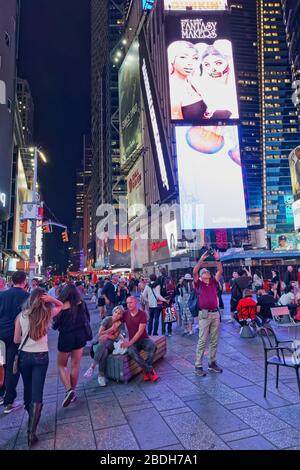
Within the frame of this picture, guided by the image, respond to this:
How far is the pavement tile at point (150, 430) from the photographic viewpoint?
3809 millimetres

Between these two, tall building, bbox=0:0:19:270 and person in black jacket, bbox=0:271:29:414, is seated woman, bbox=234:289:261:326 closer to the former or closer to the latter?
person in black jacket, bbox=0:271:29:414

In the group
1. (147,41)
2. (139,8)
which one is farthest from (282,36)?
(147,41)

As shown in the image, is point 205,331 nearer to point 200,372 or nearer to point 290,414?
point 200,372

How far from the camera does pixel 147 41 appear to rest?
64.9m

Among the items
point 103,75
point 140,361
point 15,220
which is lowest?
point 140,361

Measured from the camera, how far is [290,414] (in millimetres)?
4426

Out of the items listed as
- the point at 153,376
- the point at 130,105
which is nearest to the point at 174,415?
the point at 153,376

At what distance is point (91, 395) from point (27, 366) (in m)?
2.07

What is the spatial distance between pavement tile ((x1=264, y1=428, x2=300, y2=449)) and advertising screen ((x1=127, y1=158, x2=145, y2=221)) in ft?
219

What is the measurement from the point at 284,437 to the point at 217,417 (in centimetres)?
90

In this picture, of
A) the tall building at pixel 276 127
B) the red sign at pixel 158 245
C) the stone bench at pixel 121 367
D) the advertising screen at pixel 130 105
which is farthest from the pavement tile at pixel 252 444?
the tall building at pixel 276 127

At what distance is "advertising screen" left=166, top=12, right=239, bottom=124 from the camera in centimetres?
4084

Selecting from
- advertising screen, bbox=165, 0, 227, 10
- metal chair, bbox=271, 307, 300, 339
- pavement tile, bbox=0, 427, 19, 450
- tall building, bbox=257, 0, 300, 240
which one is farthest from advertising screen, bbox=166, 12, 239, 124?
tall building, bbox=257, 0, 300, 240
